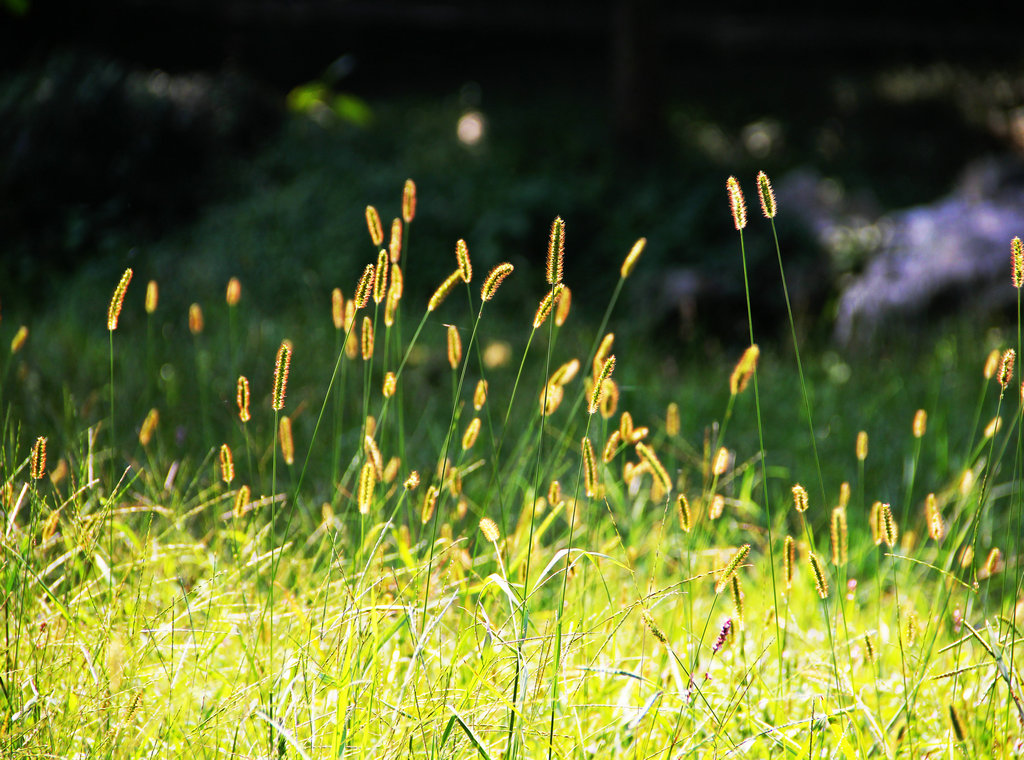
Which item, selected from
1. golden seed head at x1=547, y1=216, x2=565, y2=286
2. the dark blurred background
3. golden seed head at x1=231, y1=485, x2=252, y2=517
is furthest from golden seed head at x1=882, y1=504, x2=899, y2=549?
the dark blurred background

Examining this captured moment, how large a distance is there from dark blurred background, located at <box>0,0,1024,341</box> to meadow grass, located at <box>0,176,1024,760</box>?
1.17 metres

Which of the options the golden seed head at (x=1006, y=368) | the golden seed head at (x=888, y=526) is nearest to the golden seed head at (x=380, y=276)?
the golden seed head at (x=888, y=526)

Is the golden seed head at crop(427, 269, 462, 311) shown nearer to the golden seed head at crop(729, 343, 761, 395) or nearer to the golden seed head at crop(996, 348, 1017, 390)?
the golden seed head at crop(729, 343, 761, 395)

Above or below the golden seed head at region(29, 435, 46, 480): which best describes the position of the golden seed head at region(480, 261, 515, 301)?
above

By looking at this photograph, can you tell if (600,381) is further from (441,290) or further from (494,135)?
(494,135)

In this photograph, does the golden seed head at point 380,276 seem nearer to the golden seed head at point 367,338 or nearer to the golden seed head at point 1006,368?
the golden seed head at point 367,338

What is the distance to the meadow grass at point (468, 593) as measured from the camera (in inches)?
57.8

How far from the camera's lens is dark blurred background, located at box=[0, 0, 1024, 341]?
5.52 m

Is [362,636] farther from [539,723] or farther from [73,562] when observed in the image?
[73,562]

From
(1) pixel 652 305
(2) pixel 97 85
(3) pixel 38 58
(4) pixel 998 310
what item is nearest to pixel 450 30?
(3) pixel 38 58

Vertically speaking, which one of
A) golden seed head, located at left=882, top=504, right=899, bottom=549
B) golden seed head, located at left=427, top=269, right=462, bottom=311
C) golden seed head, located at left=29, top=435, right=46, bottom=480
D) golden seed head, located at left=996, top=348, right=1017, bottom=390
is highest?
golden seed head, located at left=427, top=269, right=462, bottom=311

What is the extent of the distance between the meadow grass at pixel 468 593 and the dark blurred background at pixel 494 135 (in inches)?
46.2

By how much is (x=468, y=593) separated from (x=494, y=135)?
7030mm

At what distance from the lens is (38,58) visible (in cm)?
724
